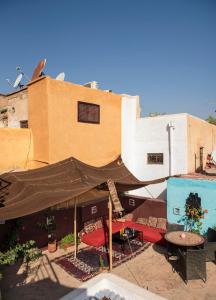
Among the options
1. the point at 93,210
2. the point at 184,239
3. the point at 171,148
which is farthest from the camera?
the point at 171,148

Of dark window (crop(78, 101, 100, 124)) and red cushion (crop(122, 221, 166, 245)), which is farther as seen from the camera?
dark window (crop(78, 101, 100, 124))

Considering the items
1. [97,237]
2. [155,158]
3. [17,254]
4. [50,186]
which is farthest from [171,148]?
[17,254]

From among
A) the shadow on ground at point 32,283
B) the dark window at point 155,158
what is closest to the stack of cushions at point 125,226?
the shadow on ground at point 32,283

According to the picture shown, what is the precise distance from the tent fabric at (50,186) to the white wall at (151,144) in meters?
4.64

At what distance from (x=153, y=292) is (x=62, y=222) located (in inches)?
248

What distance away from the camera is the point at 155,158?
663 inches

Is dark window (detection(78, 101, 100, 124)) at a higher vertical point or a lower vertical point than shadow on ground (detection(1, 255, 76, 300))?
higher

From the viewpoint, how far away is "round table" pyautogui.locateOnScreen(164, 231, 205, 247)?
1015 cm

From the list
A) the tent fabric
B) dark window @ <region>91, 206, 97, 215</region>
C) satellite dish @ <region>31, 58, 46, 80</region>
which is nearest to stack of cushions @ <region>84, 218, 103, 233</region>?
dark window @ <region>91, 206, 97, 215</region>

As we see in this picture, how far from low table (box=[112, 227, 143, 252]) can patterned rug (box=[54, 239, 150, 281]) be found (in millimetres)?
205

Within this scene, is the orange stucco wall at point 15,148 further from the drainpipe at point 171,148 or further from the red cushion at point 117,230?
the drainpipe at point 171,148

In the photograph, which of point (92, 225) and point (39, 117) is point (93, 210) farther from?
point (39, 117)

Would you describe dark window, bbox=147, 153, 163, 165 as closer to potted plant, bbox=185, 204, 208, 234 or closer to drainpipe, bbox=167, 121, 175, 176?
drainpipe, bbox=167, 121, 175, 176

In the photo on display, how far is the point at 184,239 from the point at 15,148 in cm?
896
